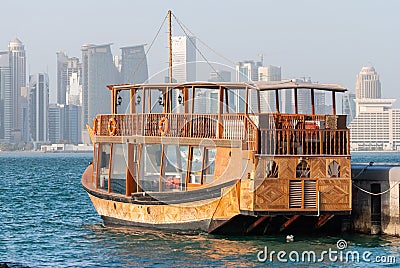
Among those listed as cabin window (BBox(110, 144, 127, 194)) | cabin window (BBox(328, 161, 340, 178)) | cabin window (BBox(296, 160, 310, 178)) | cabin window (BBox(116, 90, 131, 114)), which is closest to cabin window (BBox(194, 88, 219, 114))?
cabin window (BBox(116, 90, 131, 114))

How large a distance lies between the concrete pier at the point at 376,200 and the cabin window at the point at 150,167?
6.23 m

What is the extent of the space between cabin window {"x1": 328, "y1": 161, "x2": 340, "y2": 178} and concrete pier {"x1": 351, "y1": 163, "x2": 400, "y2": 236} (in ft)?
5.00

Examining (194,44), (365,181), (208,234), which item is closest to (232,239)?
(208,234)

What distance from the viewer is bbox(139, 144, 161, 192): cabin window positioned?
29781 mm

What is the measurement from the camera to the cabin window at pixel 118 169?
31.0m

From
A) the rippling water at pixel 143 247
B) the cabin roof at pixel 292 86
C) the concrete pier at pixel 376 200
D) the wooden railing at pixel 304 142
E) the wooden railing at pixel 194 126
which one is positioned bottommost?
the rippling water at pixel 143 247

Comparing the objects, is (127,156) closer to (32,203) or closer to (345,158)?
(345,158)

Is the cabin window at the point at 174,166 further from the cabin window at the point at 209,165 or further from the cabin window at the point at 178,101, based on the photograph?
the cabin window at the point at 178,101

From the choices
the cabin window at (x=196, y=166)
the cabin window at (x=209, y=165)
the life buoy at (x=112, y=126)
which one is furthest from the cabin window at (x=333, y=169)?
the life buoy at (x=112, y=126)

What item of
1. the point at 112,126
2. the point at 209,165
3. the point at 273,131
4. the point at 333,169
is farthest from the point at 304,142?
the point at 112,126

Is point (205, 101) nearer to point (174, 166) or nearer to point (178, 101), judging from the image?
point (178, 101)

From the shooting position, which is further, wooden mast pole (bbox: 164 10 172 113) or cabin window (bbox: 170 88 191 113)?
cabin window (bbox: 170 88 191 113)

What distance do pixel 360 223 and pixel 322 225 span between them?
1.56m

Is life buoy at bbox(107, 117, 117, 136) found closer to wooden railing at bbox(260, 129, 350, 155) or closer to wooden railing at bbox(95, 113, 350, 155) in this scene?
wooden railing at bbox(95, 113, 350, 155)
